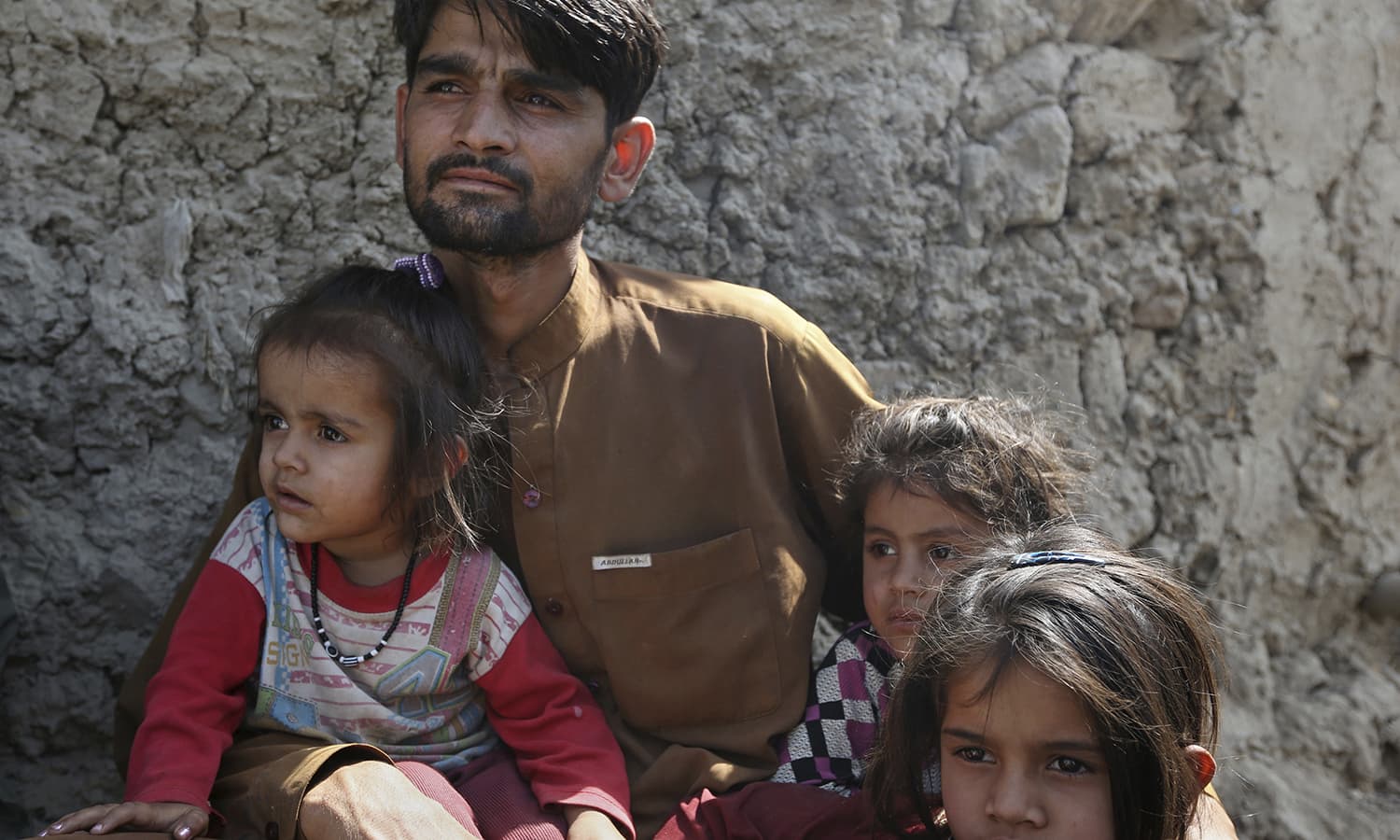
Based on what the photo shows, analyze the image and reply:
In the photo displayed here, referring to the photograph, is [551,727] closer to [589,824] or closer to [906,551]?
[589,824]

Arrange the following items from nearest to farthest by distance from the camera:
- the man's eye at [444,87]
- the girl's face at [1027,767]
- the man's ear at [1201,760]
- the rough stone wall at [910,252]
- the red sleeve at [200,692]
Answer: the girl's face at [1027,767]
the man's ear at [1201,760]
the red sleeve at [200,692]
the man's eye at [444,87]
the rough stone wall at [910,252]

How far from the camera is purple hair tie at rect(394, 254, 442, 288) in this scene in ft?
7.80

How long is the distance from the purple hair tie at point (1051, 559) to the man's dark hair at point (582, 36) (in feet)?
3.37

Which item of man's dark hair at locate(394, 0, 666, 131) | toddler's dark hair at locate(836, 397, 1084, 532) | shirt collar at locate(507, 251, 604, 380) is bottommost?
toddler's dark hair at locate(836, 397, 1084, 532)

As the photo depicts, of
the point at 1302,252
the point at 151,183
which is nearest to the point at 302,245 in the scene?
the point at 151,183

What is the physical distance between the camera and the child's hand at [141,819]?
1923 mm

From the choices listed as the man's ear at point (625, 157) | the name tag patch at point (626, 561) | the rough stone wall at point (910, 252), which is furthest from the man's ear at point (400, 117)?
the name tag patch at point (626, 561)

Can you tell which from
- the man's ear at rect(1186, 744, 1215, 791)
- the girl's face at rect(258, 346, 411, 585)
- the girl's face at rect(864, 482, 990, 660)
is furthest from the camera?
the girl's face at rect(864, 482, 990, 660)

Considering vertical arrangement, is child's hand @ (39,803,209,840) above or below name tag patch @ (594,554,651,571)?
below

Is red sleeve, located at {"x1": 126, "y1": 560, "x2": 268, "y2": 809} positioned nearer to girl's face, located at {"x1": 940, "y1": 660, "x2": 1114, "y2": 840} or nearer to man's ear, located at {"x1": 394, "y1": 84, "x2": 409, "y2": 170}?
man's ear, located at {"x1": 394, "y1": 84, "x2": 409, "y2": 170}

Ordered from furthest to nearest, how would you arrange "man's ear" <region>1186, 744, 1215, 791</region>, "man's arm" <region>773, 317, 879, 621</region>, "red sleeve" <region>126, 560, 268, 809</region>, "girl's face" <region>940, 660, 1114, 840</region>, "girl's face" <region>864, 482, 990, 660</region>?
"man's arm" <region>773, 317, 879, 621</region> < "girl's face" <region>864, 482, 990, 660</region> < "red sleeve" <region>126, 560, 268, 809</region> < "man's ear" <region>1186, 744, 1215, 791</region> < "girl's face" <region>940, 660, 1114, 840</region>

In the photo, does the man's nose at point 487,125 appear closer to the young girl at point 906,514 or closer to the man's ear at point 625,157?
the man's ear at point 625,157

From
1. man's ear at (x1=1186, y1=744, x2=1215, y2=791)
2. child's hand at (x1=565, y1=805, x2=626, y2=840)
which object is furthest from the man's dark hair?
man's ear at (x1=1186, y1=744, x2=1215, y2=791)

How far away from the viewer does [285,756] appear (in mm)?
2062
